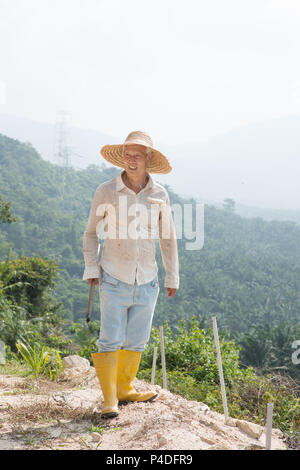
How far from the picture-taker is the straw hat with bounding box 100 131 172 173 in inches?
114

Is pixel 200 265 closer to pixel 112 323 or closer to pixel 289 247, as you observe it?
pixel 289 247

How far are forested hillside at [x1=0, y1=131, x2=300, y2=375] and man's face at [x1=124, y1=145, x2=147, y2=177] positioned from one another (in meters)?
20.1

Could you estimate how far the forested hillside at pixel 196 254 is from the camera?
40.1 m

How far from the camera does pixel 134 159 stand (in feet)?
9.49

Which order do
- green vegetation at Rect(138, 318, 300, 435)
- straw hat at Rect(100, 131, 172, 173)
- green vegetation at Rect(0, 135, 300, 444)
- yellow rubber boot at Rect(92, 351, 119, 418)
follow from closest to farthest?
yellow rubber boot at Rect(92, 351, 119, 418), straw hat at Rect(100, 131, 172, 173), green vegetation at Rect(138, 318, 300, 435), green vegetation at Rect(0, 135, 300, 444)

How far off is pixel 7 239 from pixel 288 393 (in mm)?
43242

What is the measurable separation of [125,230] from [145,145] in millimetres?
498

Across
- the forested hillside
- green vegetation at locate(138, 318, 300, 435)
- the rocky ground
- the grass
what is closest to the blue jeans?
the rocky ground

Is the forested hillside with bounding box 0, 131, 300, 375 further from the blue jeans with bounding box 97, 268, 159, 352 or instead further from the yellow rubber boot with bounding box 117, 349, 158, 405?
the blue jeans with bounding box 97, 268, 159, 352

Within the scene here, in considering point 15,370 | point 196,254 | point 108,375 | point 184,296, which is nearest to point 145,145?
point 108,375

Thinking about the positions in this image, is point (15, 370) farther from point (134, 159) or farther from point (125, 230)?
point (134, 159)

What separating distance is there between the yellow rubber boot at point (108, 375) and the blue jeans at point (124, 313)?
0.04 metres

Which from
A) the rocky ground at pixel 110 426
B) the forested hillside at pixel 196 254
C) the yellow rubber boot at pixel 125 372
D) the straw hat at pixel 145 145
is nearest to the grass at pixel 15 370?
the rocky ground at pixel 110 426
